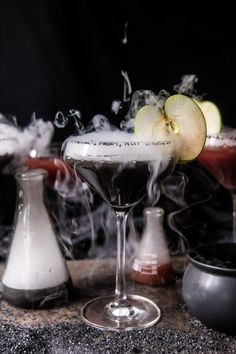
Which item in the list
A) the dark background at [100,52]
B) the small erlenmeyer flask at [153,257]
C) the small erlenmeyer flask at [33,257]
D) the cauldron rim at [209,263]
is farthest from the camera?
the dark background at [100,52]

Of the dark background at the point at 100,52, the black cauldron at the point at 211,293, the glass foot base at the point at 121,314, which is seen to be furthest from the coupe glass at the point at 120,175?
the dark background at the point at 100,52

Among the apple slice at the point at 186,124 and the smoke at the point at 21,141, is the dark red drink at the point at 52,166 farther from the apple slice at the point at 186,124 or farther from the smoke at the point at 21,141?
the apple slice at the point at 186,124

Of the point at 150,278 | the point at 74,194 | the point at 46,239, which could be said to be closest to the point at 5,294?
the point at 46,239

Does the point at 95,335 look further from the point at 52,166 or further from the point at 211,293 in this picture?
the point at 52,166

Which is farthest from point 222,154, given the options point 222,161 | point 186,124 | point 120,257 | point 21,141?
point 21,141

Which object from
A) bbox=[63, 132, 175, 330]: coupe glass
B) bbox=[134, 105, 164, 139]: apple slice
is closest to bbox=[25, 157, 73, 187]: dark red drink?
bbox=[63, 132, 175, 330]: coupe glass

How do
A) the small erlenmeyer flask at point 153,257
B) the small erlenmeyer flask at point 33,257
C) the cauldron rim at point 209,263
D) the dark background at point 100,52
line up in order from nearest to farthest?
the cauldron rim at point 209,263, the small erlenmeyer flask at point 33,257, the small erlenmeyer flask at point 153,257, the dark background at point 100,52

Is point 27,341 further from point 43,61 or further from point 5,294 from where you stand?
point 43,61
